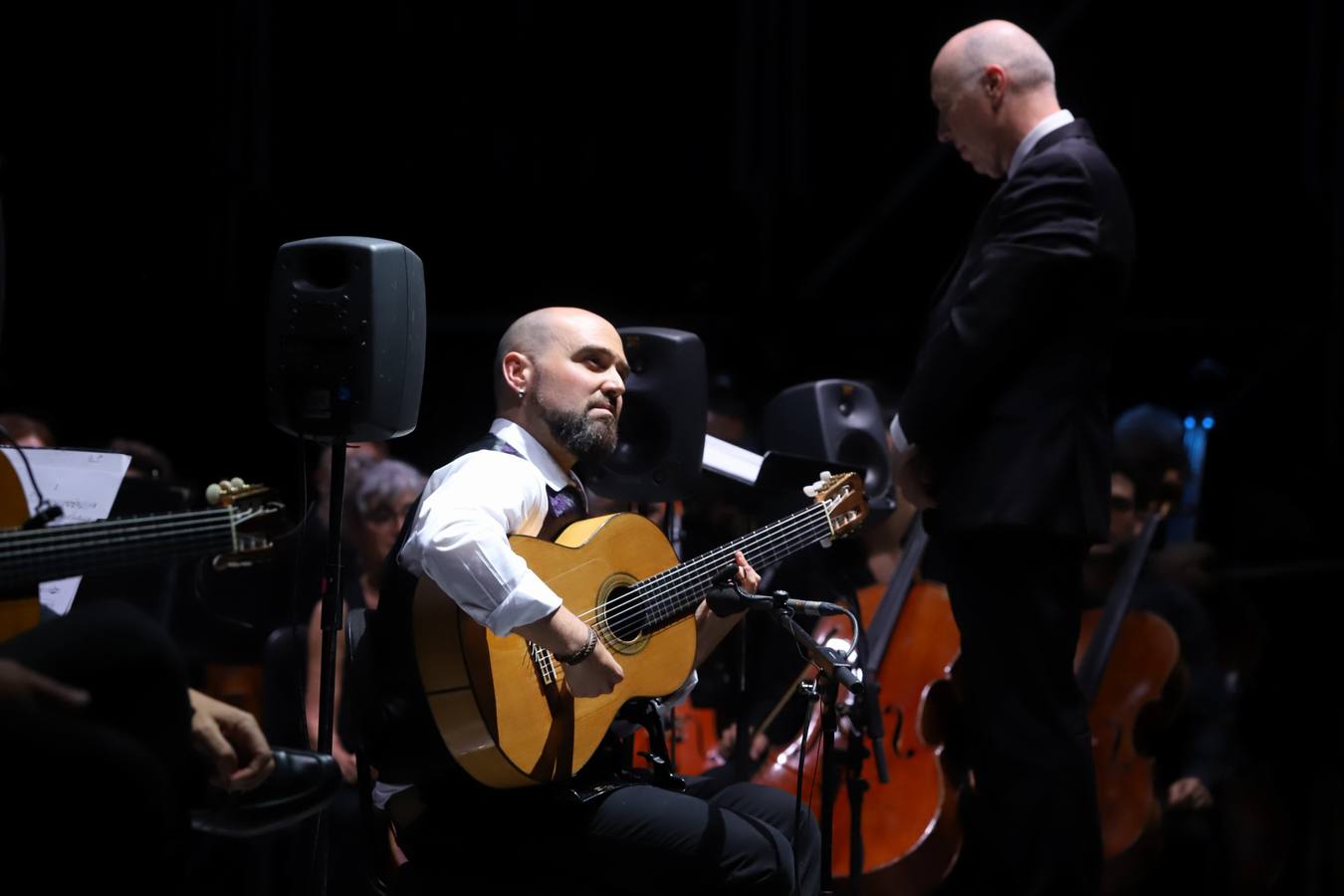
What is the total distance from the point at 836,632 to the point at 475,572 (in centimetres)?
195

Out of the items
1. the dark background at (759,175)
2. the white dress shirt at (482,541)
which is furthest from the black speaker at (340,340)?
the dark background at (759,175)

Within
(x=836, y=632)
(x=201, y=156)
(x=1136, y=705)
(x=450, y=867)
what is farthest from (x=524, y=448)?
(x=201, y=156)

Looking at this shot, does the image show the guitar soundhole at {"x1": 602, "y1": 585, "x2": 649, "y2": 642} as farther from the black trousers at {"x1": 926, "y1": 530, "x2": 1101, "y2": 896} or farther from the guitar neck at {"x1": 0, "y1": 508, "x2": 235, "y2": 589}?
the guitar neck at {"x1": 0, "y1": 508, "x2": 235, "y2": 589}

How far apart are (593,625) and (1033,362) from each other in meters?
1.12

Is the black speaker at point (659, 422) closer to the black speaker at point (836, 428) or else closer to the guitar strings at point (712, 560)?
the guitar strings at point (712, 560)

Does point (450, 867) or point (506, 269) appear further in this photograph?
point (506, 269)

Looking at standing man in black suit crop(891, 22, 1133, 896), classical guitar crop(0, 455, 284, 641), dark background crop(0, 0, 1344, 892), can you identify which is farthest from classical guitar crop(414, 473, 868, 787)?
dark background crop(0, 0, 1344, 892)

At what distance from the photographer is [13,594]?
215cm

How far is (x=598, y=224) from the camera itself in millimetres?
6605

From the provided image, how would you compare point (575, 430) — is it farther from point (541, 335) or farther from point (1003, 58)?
point (1003, 58)

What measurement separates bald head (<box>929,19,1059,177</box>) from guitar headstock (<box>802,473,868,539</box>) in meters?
0.88

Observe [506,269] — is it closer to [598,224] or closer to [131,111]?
[598,224]

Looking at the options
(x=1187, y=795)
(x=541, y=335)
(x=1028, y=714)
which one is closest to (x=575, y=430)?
(x=541, y=335)

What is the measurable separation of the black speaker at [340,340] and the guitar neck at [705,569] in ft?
2.21
